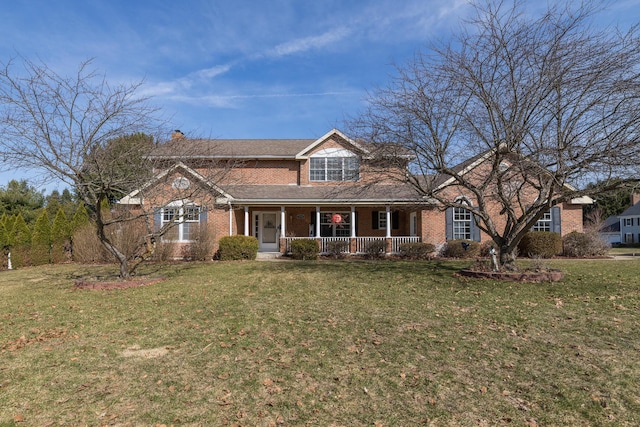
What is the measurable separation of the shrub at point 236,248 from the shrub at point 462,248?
915cm

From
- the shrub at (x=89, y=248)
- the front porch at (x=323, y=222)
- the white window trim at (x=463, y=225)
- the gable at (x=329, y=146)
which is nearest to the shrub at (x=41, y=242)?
the shrub at (x=89, y=248)

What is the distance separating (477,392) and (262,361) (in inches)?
104

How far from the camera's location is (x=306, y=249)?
1834 cm

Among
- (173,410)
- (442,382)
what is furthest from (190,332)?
(442,382)

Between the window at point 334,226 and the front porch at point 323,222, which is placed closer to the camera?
the front porch at point 323,222

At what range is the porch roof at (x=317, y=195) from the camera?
19.2 meters

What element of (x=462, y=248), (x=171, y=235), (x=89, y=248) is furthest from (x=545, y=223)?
(x=89, y=248)

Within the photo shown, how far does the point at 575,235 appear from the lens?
18812mm

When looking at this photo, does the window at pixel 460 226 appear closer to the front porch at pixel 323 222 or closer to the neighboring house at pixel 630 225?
the front porch at pixel 323 222

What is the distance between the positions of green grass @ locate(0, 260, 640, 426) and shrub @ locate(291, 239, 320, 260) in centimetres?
837

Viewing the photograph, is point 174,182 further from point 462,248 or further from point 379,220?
point 462,248

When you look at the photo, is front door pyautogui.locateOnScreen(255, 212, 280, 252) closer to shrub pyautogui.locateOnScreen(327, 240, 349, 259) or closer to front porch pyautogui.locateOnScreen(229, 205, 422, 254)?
front porch pyautogui.locateOnScreen(229, 205, 422, 254)

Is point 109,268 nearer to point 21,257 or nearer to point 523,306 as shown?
point 21,257

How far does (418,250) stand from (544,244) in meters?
5.91
